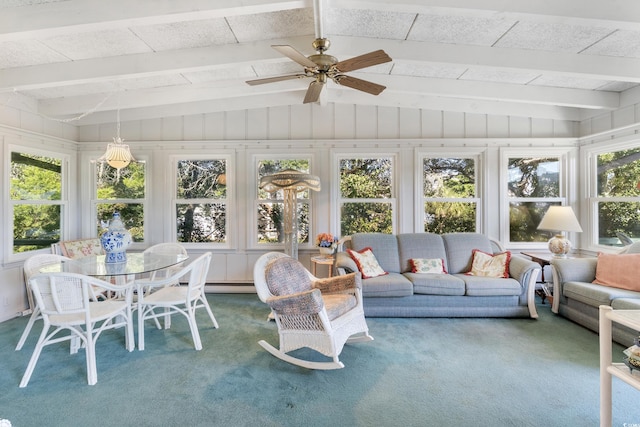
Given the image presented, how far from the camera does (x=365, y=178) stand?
4711 millimetres

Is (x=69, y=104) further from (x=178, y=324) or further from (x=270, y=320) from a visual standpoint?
(x=270, y=320)

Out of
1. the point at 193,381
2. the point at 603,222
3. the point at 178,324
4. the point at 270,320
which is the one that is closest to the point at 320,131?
the point at 270,320

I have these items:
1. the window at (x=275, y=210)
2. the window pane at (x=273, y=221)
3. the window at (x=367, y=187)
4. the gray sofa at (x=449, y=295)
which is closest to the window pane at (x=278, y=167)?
the window at (x=275, y=210)

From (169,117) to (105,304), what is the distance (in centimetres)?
309

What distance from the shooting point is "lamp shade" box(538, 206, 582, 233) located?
3820 mm

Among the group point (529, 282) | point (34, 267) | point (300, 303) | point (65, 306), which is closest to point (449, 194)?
point (529, 282)

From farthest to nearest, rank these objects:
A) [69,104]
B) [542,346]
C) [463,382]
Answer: [69,104] < [542,346] < [463,382]

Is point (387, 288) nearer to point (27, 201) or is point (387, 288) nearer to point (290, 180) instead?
point (290, 180)

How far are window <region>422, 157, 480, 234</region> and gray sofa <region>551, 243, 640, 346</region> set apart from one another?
4.39 ft

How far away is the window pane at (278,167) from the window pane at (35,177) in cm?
285

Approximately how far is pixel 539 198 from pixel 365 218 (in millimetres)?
2655

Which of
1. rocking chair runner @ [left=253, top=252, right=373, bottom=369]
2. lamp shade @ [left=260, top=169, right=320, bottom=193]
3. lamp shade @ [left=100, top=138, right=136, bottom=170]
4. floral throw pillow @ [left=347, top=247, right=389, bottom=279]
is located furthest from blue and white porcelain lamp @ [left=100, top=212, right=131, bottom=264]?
floral throw pillow @ [left=347, top=247, right=389, bottom=279]

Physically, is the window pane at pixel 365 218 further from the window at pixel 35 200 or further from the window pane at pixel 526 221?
the window at pixel 35 200

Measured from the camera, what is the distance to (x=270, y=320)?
3.45 m
